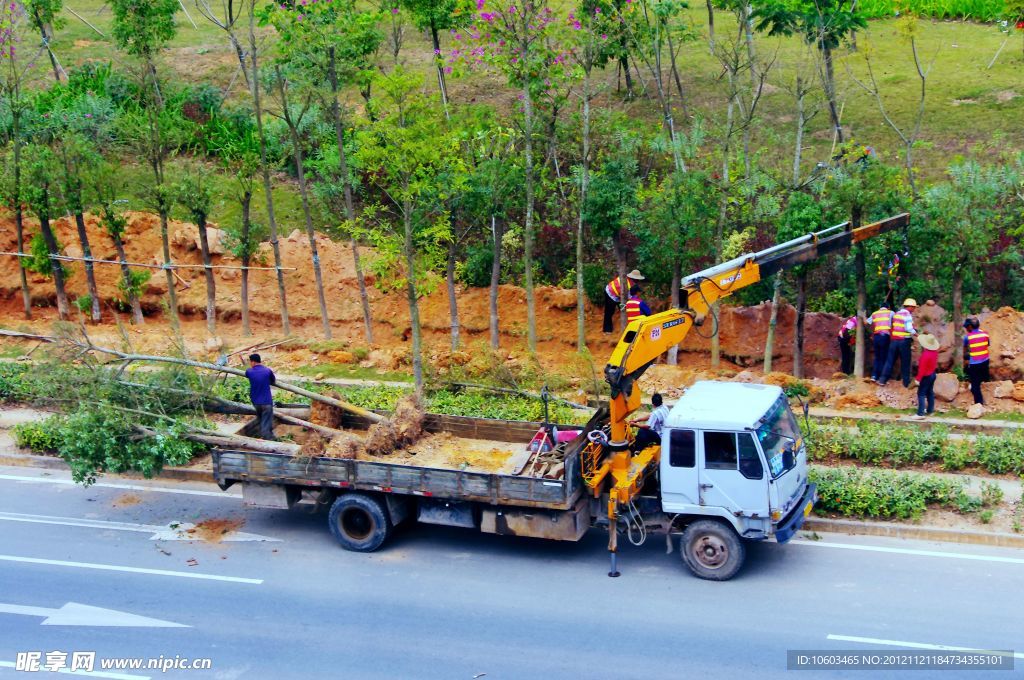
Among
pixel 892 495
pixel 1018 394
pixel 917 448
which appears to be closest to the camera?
pixel 892 495

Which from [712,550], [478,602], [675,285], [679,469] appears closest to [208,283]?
[675,285]

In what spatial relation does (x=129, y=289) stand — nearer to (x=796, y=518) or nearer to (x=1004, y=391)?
(x=796, y=518)

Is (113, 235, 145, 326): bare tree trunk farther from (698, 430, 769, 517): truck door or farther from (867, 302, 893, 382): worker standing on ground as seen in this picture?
(867, 302, 893, 382): worker standing on ground

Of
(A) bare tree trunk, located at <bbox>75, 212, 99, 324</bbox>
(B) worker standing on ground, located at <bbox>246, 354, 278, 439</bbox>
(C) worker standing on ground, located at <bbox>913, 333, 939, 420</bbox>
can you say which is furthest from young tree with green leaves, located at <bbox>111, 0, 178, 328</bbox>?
(C) worker standing on ground, located at <bbox>913, 333, 939, 420</bbox>

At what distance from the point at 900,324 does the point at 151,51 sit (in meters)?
15.8

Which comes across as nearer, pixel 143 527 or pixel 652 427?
pixel 652 427

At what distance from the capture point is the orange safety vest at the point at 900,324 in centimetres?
1747

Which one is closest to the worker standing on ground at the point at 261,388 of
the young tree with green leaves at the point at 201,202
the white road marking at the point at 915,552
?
the white road marking at the point at 915,552

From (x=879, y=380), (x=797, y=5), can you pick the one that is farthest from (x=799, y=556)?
(x=797, y=5)

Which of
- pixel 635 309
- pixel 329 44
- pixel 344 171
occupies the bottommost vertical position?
pixel 635 309

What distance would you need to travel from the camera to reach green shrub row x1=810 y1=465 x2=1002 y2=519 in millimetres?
13039

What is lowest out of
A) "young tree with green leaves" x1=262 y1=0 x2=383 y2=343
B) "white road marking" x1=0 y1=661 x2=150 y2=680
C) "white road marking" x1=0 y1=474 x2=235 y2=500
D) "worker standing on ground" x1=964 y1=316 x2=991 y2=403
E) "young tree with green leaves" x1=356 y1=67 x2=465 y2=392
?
"white road marking" x1=0 y1=661 x2=150 y2=680

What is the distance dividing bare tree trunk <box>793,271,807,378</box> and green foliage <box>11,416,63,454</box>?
13.0 m

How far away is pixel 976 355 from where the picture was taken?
16.5 meters
